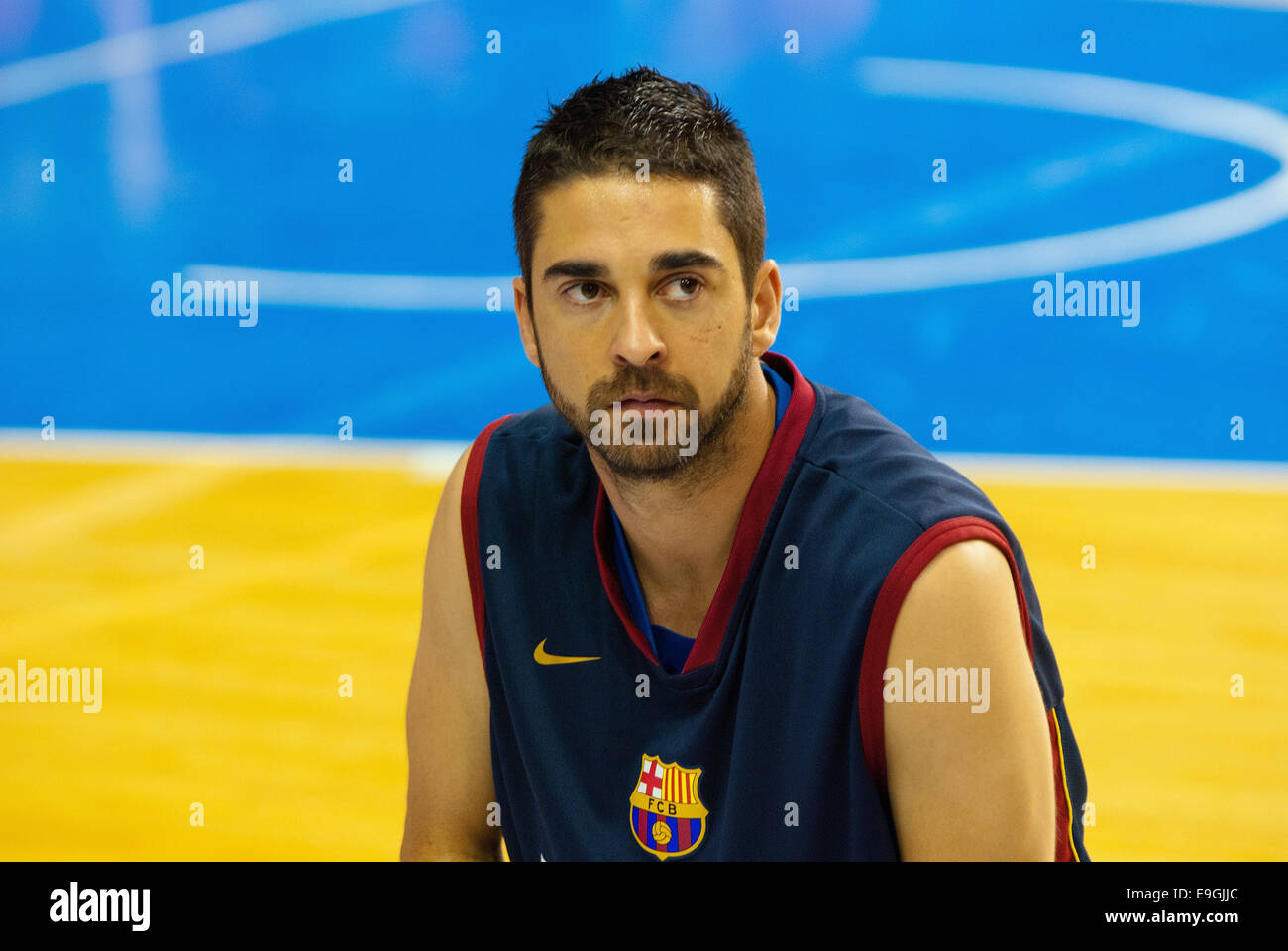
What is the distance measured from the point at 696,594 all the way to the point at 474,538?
0.29 m

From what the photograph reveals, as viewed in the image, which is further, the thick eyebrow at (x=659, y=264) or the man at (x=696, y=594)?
the thick eyebrow at (x=659, y=264)

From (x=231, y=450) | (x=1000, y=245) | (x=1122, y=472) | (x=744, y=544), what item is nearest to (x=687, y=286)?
(x=744, y=544)

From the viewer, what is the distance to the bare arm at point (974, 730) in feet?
4.09

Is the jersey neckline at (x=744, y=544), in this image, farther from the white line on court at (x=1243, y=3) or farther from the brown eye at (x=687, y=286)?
the white line on court at (x=1243, y=3)

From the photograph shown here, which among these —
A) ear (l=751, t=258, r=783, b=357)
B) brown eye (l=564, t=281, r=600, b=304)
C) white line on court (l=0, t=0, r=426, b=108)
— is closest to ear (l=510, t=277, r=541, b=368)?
brown eye (l=564, t=281, r=600, b=304)

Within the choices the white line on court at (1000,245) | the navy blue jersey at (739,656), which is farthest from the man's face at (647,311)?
the white line on court at (1000,245)

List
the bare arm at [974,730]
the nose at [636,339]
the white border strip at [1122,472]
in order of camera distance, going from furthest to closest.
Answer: the white border strip at [1122,472]
the nose at [636,339]
the bare arm at [974,730]

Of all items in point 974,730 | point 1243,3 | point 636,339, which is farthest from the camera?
point 1243,3

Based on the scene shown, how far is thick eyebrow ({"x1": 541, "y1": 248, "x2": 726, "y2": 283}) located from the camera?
4.65ft

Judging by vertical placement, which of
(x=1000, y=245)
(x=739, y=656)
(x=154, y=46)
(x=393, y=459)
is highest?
(x=154, y=46)

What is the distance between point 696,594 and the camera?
154cm

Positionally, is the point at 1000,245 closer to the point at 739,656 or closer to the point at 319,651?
the point at 319,651

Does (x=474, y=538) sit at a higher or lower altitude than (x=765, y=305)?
lower

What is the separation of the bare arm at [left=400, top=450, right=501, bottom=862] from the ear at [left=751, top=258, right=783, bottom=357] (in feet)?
1.39
